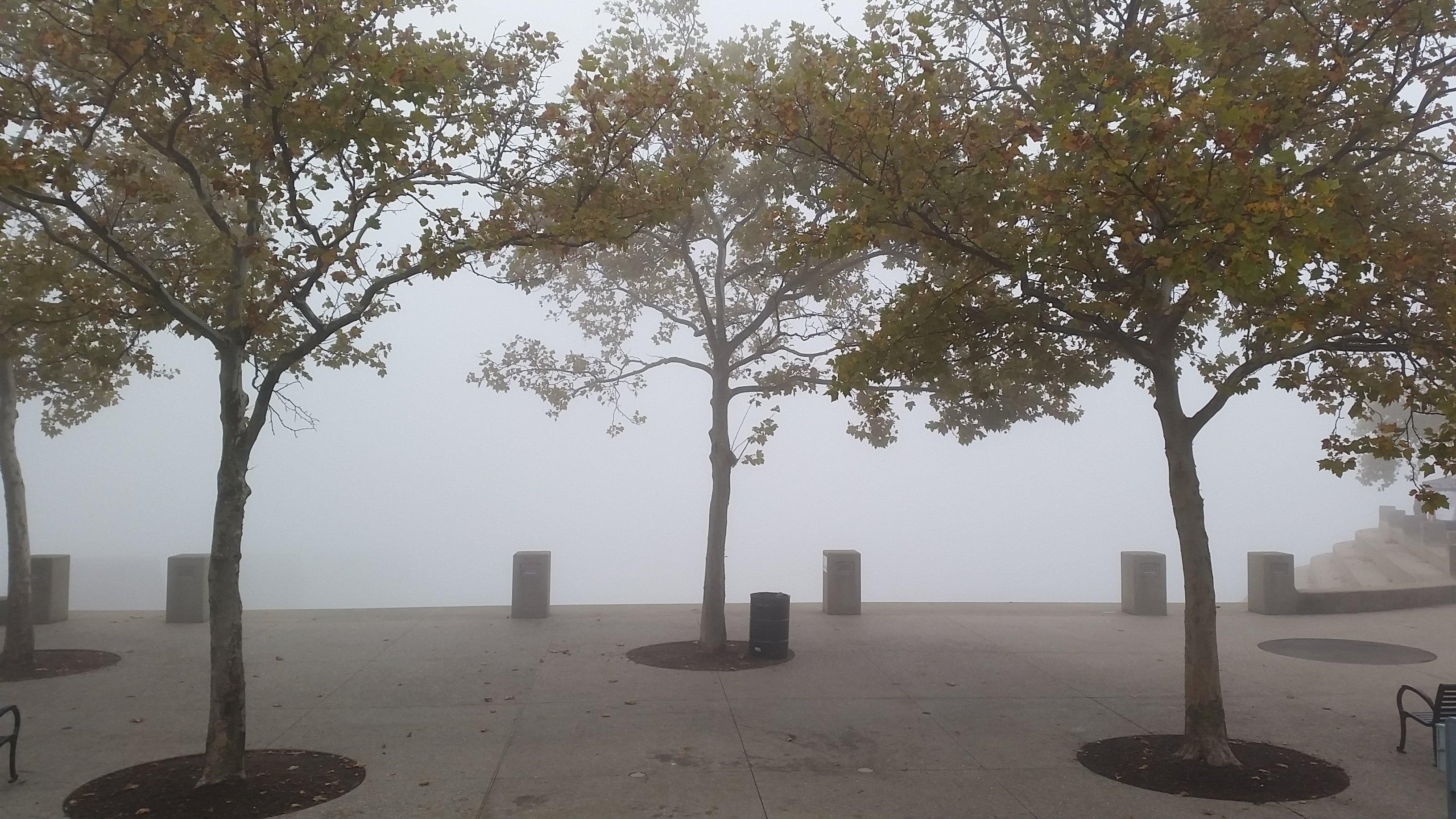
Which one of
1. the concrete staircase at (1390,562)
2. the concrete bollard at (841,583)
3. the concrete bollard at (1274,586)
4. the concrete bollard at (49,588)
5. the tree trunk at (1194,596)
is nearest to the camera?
the tree trunk at (1194,596)

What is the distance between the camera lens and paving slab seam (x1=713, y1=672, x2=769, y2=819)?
6996 millimetres

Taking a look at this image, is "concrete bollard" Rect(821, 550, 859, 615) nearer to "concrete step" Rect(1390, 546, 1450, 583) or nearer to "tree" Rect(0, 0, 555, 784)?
"tree" Rect(0, 0, 555, 784)

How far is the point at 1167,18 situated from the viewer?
Answer: 882 centimetres

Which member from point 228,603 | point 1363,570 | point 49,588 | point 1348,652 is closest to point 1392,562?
point 1363,570

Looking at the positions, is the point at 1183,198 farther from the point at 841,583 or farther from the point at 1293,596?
the point at 1293,596

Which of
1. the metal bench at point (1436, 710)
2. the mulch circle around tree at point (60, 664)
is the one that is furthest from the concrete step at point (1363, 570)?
the mulch circle around tree at point (60, 664)

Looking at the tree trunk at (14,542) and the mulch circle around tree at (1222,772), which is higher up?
the tree trunk at (14,542)

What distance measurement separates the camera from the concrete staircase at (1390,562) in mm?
→ 24719

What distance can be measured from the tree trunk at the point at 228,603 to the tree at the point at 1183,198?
16.4 feet

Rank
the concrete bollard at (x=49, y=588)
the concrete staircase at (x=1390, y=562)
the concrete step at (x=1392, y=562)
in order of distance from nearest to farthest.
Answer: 1. the concrete bollard at (x=49, y=588)
2. the concrete staircase at (x=1390, y=562)
3. the concrete step at (x=1392, y=562)

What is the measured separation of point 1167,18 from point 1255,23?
94cm

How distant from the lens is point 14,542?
12547 millimetres

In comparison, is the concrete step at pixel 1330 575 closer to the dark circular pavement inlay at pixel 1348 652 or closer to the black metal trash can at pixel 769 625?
the dark circular pavement inlay at pixel 1348 652

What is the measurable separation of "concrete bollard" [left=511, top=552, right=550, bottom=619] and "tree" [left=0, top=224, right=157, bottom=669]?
20.5 feet
